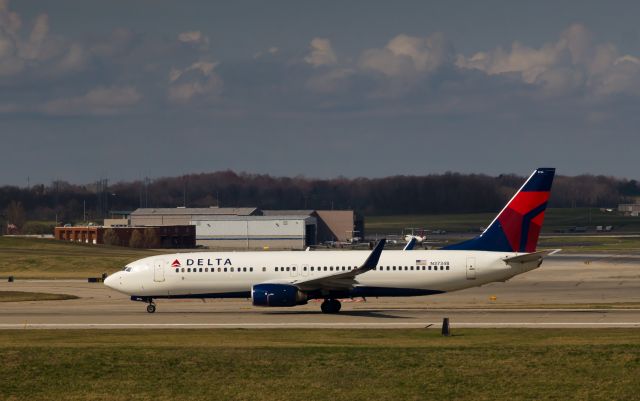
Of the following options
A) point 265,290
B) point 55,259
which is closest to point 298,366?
point 265,290

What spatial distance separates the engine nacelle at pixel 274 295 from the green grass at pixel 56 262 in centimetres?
5109

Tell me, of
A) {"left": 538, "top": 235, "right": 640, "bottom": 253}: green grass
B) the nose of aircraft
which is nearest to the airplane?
the nose of aircraft

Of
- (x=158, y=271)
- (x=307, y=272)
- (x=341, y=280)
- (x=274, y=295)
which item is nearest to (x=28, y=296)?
(x=158, y=271)

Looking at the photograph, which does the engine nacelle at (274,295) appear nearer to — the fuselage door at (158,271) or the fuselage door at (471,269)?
the fuselage door at (158,271)

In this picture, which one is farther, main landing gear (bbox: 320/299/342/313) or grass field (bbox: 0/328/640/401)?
main landing gear (bbox: 320/299/342/313)

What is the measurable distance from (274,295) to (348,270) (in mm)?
4485

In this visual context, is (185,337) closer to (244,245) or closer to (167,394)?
(167,394)

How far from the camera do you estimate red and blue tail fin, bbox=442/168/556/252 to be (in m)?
57.0

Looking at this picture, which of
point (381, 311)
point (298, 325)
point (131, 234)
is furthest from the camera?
point (131, 234)

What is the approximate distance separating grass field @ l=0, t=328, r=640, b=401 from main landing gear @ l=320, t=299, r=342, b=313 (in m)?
15.3

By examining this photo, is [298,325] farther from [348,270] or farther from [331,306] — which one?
[348,270]

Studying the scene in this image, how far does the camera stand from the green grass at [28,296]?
7025 cm

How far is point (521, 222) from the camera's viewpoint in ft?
187

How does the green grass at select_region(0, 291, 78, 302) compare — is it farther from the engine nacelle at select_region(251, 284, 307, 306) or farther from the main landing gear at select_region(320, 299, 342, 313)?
the main landing gear at select_region(320, 299, 342, 313)
